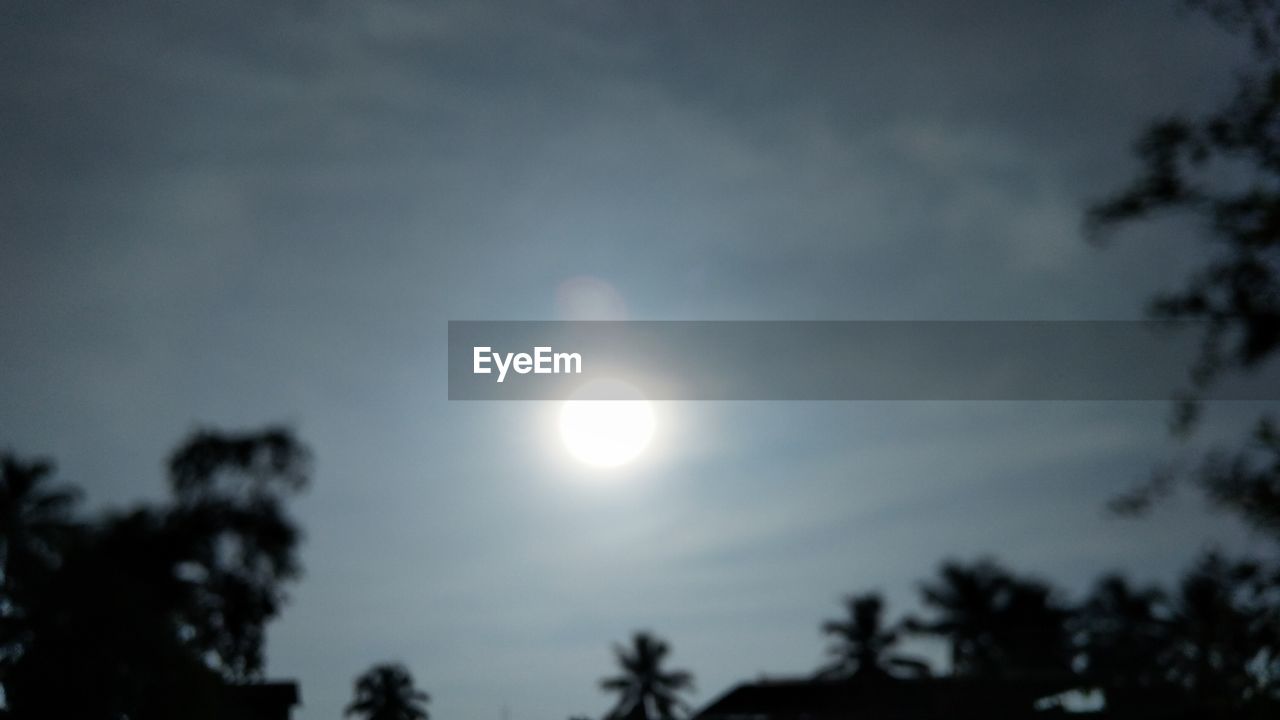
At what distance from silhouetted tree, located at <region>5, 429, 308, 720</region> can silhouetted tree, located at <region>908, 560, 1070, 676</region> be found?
38.4 meters

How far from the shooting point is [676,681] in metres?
79.1

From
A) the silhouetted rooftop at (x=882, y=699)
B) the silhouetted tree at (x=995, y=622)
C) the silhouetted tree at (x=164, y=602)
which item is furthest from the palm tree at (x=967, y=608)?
the silhouetted tree at (x=164, y=602)

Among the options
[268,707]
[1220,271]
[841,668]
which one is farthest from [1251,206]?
[841,668]

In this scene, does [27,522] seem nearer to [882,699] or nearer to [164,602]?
[164,602]

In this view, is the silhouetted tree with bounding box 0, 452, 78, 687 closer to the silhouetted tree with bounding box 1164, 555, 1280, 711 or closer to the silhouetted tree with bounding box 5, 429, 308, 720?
the silhouetted tree with bounding box 5, 429, 308, 720

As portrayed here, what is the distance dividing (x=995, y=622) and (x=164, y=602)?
44624 mm

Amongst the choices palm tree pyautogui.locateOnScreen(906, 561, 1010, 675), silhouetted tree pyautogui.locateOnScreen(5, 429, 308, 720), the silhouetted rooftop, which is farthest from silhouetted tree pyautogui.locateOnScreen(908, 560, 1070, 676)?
silhouetted tree pyautogui.locateOnScreen(5, 429, 308, 720)

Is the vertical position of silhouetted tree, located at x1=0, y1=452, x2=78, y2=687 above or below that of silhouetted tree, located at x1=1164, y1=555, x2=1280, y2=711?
above

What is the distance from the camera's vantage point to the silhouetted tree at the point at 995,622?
186 feet

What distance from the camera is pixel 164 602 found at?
29.1 meters

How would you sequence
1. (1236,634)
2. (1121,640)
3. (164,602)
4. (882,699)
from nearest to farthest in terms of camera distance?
(1236,634)
(164,602)
(882,699)
(1121,640)

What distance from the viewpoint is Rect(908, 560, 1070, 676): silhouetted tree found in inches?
2231

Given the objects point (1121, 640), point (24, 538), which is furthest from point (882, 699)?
point (24, 538)

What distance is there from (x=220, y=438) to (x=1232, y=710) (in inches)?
1105
